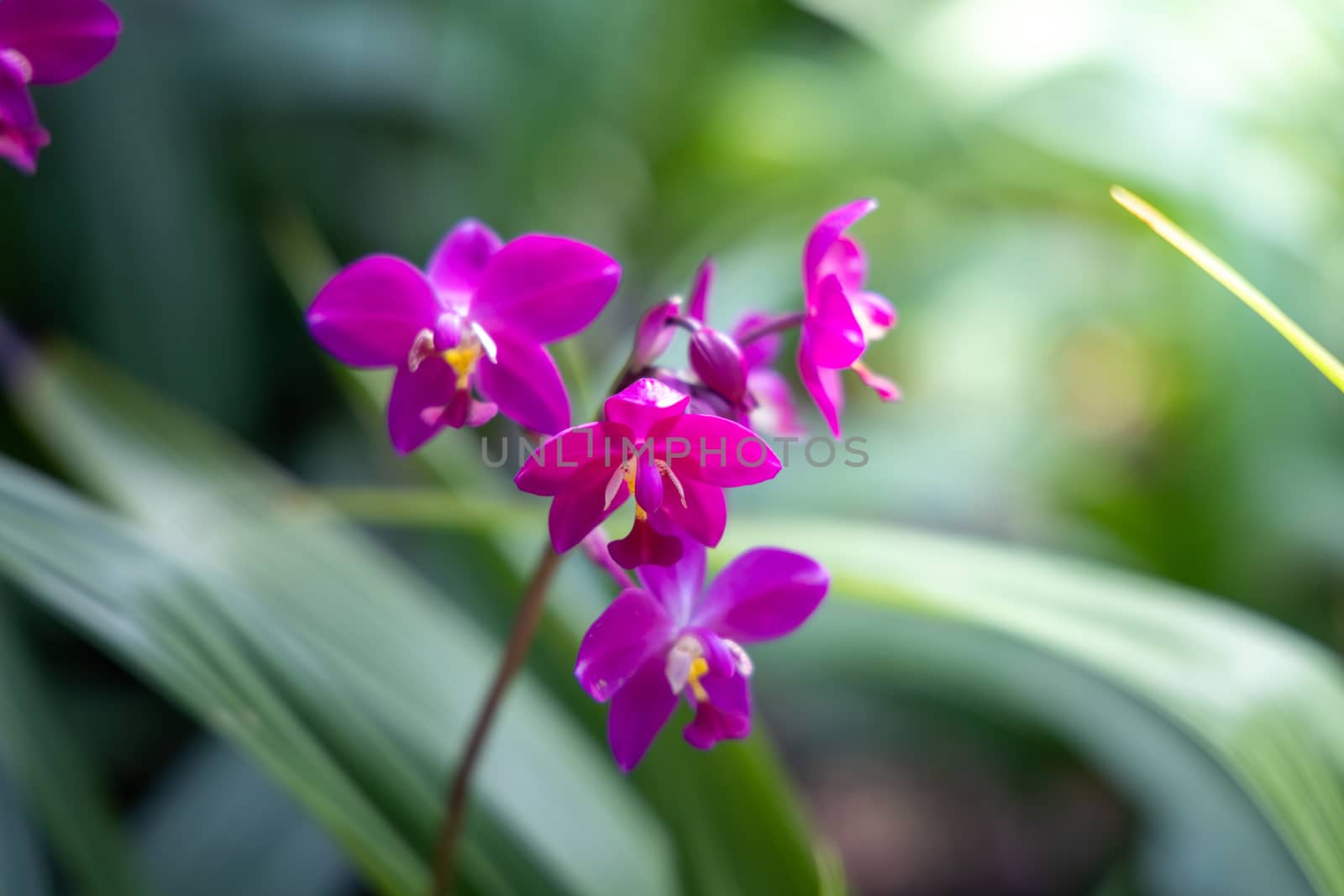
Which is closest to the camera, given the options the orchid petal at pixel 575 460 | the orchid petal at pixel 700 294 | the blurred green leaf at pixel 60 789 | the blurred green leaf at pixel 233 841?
the orchid petal at pixel 575 460

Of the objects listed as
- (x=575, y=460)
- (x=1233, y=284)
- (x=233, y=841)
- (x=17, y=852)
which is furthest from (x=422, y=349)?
(x=233, y=841)

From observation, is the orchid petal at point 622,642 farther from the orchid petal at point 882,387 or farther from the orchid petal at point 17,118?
the orchid petal at point 17,118

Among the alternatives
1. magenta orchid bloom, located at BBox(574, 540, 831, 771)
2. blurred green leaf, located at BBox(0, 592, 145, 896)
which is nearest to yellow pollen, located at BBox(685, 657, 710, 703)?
magenta orchid bloom, located at BBox(574, 540, 831, 771)

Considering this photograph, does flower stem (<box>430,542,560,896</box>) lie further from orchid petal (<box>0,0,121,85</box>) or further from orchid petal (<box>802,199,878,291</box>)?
orchid petal (<box>0,0,121,85</box>)

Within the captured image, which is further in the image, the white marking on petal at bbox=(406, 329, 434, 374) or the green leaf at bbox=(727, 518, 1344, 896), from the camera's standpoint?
the green leaf at bbox=(727, 518, 1344, 896)

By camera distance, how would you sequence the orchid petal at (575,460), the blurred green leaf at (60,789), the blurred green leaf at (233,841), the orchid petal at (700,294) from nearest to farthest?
the orchid petal at (575,460)
the orchid petal at (700,294)
the blurred green leaf at (60,789)
the blurred green leaf at (233,841)

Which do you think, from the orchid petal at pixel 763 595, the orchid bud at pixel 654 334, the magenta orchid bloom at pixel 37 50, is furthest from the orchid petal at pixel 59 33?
the orchid petal at pixel 763 595

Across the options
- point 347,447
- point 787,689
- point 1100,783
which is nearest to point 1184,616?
point 1100,783
